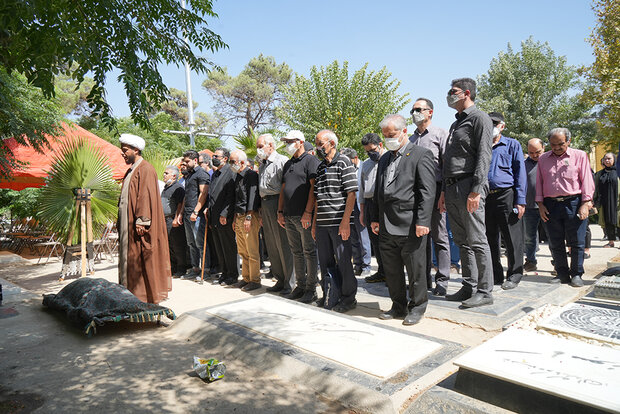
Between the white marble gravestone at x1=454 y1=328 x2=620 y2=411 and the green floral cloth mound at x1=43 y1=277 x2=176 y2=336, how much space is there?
3317 millimetres

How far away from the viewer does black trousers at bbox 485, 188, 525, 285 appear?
537cm

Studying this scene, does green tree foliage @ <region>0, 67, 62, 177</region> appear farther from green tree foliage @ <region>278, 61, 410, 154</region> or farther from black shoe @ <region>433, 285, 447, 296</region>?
green tree foliage @ <region>278, 61, 410, 154</region>

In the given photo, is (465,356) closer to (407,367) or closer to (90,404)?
(407,367)

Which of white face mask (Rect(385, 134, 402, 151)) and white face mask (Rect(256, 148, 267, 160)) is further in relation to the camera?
white face mask (Rect(256, 148, 267, 160))

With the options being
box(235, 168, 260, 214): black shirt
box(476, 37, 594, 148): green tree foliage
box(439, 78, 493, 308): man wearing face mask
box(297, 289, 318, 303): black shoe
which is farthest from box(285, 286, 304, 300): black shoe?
box(476, 37, 594, 148): green tree foliage

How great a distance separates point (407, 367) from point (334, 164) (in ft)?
8.40

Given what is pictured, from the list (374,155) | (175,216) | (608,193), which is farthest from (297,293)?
(608,193)

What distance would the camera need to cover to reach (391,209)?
4.30 m

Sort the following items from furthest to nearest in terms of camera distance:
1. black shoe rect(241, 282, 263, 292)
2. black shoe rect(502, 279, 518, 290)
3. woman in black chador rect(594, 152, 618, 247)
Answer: woman in black chador rect(594, 152, 618, 247) → black shoe rect(241, 282, 263, 292) → black shoe rect(502, 279, 518, 290)

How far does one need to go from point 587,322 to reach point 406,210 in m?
1.75

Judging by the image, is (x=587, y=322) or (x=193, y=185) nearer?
(x=587, y=322)

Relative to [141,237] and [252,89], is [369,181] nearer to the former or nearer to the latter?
[141,237]

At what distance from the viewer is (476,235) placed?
446 cm

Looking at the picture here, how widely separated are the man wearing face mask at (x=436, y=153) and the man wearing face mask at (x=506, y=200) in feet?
2.22
